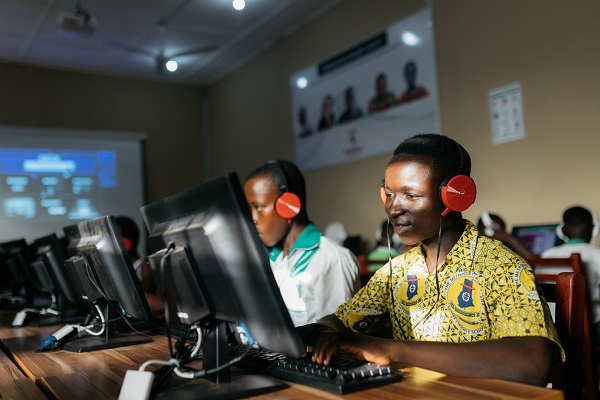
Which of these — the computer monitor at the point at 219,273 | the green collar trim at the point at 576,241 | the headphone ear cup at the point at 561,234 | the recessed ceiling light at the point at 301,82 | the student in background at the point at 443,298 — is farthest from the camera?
the recessed ceiling light at the point at 301,82

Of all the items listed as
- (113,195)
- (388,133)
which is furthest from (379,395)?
(113,195)

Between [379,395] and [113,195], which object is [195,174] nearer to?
[113,195]

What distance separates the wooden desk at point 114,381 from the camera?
969 millimetres

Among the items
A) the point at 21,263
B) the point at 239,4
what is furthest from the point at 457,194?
the point at 239,4

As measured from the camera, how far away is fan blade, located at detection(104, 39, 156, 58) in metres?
5.62

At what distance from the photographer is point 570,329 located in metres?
1.23

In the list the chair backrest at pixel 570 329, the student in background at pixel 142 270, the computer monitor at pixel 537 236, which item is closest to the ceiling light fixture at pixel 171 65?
the student in background at pixel 142 270

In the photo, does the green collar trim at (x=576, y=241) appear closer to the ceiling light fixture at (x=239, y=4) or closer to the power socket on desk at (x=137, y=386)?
the power socket on desk at (x=137, y=386)

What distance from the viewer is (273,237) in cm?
194

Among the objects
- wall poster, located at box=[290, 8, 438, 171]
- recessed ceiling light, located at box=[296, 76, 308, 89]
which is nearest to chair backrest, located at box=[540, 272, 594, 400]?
wall poster, located at box=[290, 8, 438, 171]

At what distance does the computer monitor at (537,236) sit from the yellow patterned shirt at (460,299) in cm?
204

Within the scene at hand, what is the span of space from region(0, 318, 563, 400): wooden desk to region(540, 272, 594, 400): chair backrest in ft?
0.97

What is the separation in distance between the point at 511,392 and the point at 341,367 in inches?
11.8

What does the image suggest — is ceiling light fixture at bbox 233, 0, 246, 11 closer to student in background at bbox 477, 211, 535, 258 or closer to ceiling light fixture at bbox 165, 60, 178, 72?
ceiling light fixture at bbox 165, 60, 178, 72
